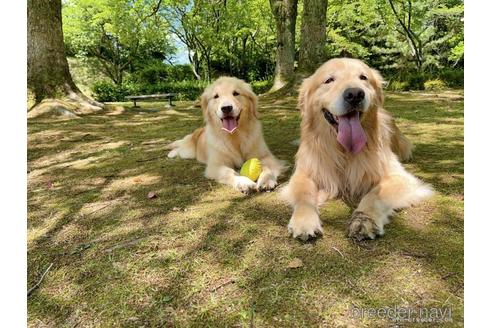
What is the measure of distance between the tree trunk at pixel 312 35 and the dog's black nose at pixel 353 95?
7205 mm

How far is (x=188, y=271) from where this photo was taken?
2254mm

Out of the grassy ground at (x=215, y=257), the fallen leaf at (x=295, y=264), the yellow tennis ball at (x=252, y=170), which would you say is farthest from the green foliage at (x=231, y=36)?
the fallen leaf at (x=295, y=264)

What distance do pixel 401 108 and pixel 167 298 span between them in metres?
7.93

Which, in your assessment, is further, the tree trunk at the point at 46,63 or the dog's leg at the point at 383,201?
the tree trunk at the point at 46,63

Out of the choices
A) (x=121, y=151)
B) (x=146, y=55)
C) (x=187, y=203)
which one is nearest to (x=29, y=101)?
(x=121, y=151)

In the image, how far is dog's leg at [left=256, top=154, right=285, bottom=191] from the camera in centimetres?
374

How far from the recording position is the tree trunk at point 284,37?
12625 mm

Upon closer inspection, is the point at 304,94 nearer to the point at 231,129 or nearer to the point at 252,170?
the point at 252,170

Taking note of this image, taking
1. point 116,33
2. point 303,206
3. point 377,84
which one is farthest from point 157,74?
point 303,206

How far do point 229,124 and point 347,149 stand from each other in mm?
1803

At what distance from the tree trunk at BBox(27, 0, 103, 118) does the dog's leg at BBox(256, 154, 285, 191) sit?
6.04 metres

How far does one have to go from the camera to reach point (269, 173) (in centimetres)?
397

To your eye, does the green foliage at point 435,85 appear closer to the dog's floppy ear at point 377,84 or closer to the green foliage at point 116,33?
the dog's floppy ear at point 377,84

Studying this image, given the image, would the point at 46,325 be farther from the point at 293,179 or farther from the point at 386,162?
the point at 386,162
